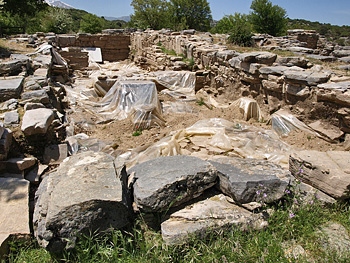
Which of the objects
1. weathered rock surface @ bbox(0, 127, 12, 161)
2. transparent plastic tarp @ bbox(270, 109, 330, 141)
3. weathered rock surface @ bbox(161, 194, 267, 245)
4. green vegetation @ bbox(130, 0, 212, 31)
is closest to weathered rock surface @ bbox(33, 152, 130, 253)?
weathered rock surface @ bbox(161, 194, 267, 245)

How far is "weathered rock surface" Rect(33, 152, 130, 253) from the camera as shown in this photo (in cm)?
236

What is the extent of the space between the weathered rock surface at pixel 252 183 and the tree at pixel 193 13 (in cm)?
2669

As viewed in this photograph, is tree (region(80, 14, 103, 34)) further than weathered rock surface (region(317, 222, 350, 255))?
Yes

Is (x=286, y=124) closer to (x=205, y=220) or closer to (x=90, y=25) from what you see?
(x=205, y=220)

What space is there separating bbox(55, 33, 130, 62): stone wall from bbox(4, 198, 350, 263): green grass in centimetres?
1550

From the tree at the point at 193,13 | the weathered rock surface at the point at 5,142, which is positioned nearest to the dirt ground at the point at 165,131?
the weathered rock surface at the point at 5,142

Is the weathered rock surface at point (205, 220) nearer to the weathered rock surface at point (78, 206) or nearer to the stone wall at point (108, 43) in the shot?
the weathered rock surface at point (78, 206)

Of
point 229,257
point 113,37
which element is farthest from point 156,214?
point 113,37

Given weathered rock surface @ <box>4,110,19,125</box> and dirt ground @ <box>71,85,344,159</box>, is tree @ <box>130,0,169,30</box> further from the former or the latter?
weathered rock surface @ <box>4,110,19,125</box>

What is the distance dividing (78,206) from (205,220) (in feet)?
3.68

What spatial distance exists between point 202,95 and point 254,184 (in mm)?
5896

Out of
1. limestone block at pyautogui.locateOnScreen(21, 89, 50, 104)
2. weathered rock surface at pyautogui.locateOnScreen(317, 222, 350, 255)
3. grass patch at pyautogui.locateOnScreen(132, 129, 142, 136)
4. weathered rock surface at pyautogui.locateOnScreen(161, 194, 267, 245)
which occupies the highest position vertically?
limestone block at pyautogui.locateOnScreen(21, 89, 50, 104)

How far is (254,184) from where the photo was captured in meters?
2.93

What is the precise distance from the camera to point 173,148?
4410mm
